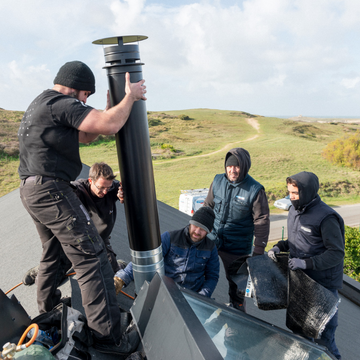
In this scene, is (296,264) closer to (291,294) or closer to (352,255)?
(291,294)

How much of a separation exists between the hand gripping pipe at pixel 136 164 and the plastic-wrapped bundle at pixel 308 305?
1.23 metres

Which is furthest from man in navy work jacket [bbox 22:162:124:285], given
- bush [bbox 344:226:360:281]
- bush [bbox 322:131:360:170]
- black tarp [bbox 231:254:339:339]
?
bush [bbox 322:131:360:170]

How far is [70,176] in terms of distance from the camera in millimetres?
2121

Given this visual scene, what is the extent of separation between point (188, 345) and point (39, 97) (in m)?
1.77

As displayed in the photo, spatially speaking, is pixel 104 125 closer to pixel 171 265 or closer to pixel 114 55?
pixel 114 55

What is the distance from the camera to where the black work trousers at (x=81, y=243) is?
200 cm

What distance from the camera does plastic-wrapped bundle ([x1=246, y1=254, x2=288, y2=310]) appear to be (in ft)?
8.57

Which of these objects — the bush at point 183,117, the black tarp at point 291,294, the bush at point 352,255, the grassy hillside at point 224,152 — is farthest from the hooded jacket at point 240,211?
the bush at point 183,117

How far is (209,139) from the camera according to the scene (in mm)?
66438

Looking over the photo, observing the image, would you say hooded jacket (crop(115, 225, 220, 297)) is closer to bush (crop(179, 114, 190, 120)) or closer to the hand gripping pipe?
the hand gripping pipe

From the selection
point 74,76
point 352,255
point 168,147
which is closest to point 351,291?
point 352,255

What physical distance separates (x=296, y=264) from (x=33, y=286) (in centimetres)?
266

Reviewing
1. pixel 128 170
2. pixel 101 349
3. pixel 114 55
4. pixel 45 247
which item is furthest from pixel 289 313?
pixel 114 55

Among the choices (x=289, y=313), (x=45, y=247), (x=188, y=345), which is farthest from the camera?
(x=289, y=313)
